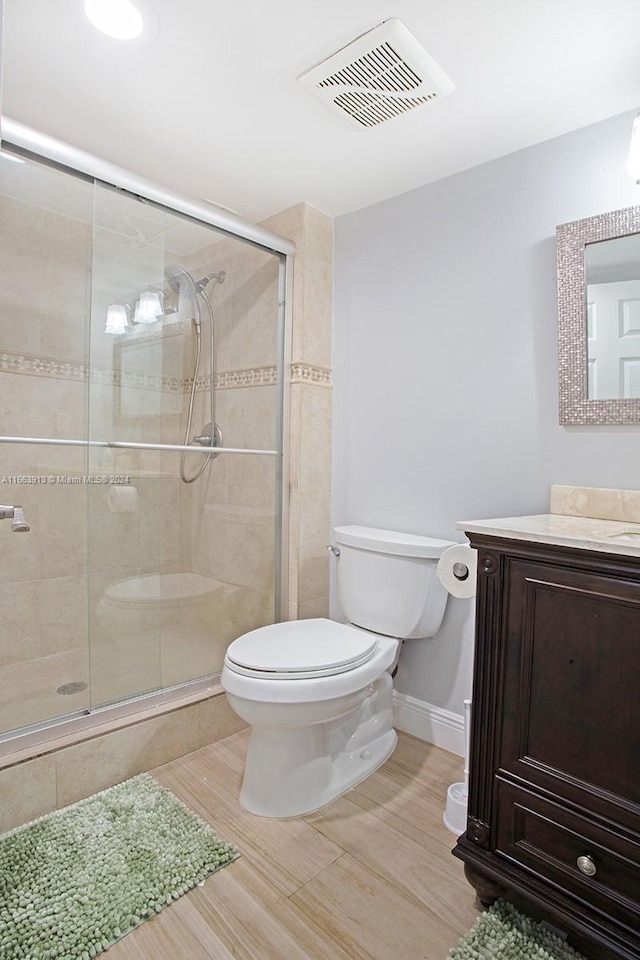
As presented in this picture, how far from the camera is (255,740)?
5.52 ft

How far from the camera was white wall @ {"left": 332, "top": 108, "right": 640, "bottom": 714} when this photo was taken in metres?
1.69

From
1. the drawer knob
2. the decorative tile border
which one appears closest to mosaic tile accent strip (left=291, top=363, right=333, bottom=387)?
the decorative tile border

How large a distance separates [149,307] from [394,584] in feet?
4.33

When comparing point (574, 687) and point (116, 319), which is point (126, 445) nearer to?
point (116, 319)

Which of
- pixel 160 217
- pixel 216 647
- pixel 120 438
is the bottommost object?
pixel 216 647

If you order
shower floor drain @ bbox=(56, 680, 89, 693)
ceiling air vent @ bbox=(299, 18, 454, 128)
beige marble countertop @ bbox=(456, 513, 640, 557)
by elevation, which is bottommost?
shower floor drain @ bbox=(56, 680, 89, 693)

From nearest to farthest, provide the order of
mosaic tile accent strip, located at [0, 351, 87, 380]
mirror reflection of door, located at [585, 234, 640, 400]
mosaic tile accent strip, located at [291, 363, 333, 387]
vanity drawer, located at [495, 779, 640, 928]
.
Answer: vanity drawer, located at [495, 779, 640, 928], mirror reflection of door, located at [585, 234, 640, 400], mosaic tile accent strip, located at [0, 351, 87, 380], mosaic tile accent strip, located at [291, 363, 333, 387]

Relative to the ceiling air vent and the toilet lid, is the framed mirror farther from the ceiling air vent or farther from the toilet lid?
the toilet lid

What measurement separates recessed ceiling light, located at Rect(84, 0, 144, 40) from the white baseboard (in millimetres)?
2262

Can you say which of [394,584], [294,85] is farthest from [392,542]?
[294,85]

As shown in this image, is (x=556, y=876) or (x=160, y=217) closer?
(x=556, y=876)

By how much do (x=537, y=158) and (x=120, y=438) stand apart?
167cm

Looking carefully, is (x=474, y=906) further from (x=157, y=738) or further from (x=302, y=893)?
(x=157, y=738)

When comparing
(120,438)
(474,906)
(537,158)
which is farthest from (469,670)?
(537,158)
